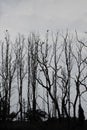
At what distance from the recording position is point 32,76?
24.5 metres

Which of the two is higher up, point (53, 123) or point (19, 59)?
point (19, 59)

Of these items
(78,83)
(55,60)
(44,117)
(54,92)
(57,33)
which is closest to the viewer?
(78,83)

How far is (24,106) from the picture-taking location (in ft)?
78.8

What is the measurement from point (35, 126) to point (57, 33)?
744cm

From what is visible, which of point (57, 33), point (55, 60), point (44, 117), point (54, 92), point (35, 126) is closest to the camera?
point (35, 126)

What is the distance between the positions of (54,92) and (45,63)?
7.38 metres

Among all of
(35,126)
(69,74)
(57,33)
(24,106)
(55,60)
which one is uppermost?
(57,33)

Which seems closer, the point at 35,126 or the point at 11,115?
the point at 35,126

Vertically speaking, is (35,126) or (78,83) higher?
(78,83)

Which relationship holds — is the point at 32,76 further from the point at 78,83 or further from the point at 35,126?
the point at 78,83

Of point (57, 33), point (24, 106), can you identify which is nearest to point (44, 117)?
point (24, 106)

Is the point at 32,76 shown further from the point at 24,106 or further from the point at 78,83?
the point at 78,83

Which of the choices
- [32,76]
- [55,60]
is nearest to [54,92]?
[32,76]

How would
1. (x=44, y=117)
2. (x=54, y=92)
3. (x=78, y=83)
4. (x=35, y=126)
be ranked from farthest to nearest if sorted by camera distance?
(x=54, y=92) → (x=44, y=117) → (x=35, y=126) → (x=78, y=83)
